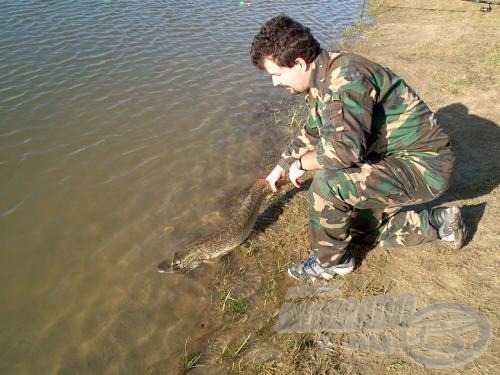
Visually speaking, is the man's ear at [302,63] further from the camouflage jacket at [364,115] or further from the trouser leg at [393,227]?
the trouser leg at [393,227]

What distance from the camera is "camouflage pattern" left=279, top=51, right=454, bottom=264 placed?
295cm

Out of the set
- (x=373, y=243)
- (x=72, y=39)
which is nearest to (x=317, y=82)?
(x=373, y=243)

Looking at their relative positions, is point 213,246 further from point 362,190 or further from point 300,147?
point 362,190

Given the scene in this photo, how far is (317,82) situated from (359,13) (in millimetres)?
10805

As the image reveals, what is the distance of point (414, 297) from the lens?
3537 mm

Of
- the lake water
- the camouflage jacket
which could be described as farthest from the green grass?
the camouflage jacket

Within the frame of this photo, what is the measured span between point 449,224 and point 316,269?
127 cm

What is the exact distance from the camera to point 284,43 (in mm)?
2996

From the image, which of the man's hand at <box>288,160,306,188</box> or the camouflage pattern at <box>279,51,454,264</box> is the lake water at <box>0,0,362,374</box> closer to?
the man's hand at <box>288,160,306,188</box>

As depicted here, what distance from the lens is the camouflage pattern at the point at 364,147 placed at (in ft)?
9.68

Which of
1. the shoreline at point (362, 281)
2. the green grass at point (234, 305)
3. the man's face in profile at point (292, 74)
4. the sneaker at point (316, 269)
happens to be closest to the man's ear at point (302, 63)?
the man's face in profile at point (292, 74)

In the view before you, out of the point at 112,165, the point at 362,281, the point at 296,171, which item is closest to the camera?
the point at 296,171

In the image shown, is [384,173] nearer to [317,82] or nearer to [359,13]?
[317,82]

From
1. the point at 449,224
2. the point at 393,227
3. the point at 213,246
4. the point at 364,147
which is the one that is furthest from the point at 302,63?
the point at 213,246
